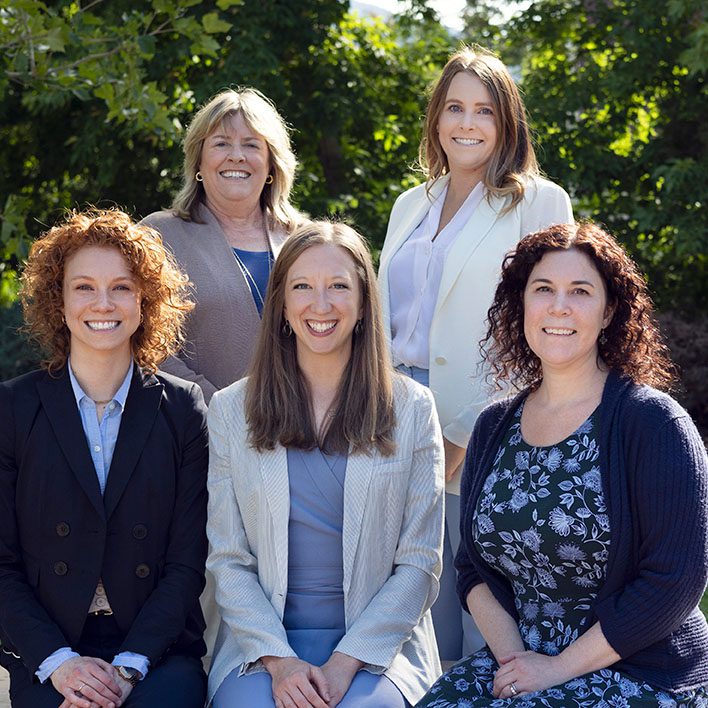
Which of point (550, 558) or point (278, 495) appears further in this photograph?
point (278, 495)

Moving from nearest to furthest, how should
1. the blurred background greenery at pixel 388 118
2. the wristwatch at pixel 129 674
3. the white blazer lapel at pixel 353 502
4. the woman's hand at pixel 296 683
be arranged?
the woman's hand at pixel 296 683, the wristwatch at pixel 129 674, the white blazer lapel at pixel 353 502, the blurred background greenery at pixel 388 118

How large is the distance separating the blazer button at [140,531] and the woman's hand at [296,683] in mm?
517

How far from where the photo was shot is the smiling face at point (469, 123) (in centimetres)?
422

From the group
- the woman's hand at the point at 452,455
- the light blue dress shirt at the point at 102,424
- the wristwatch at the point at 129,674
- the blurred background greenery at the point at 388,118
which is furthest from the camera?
the blurred background greenery at the point at 388,118

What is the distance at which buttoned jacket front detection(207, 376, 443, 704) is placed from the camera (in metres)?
3.35

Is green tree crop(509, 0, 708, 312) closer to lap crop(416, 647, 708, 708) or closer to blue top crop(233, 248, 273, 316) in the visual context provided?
blue top crop(233, 248, 273, 316)

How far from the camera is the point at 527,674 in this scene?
304 cm

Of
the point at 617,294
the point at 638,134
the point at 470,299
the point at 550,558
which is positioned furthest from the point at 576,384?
the point at 638,134

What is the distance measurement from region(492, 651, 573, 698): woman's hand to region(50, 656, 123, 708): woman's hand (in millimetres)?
1035

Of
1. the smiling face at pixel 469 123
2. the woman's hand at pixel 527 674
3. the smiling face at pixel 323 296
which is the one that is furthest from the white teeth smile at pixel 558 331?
the smiling face at pixel 469 123

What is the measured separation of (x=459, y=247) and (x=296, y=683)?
65.5 inches

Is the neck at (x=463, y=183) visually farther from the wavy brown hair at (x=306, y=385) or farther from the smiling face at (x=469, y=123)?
the wavy brown hair at (x=306, y=385)

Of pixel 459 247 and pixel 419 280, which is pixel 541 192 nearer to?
pixel 459 247

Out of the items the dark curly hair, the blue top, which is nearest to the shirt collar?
the blue top
